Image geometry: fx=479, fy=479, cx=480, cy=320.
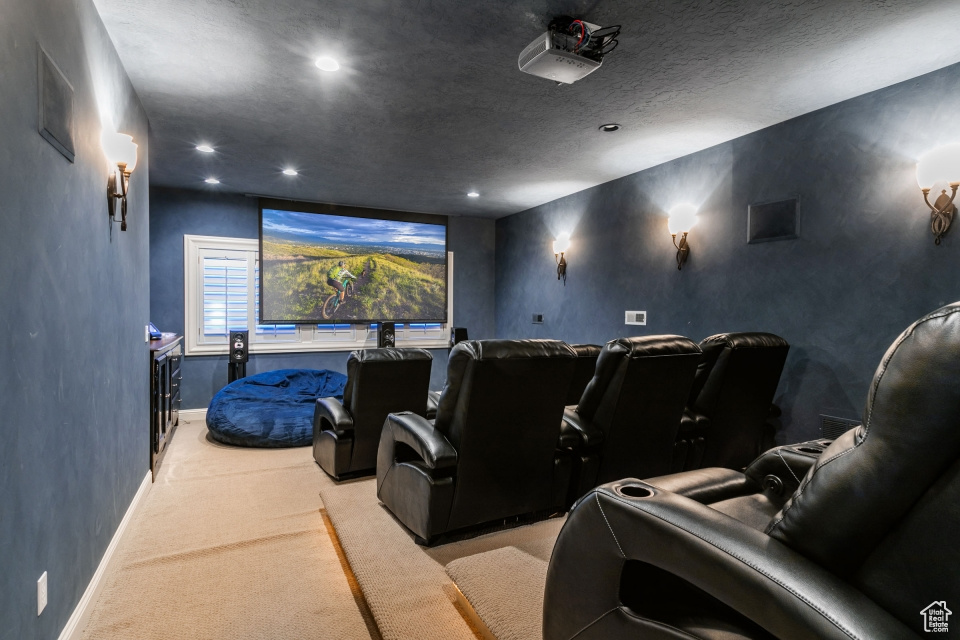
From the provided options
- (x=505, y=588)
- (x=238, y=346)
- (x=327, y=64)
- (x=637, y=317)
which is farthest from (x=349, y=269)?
(x=505, y=588)

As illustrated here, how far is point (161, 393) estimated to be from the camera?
391 cm

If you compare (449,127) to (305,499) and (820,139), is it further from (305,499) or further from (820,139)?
(305,499)

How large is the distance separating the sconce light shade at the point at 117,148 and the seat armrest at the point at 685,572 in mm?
2762

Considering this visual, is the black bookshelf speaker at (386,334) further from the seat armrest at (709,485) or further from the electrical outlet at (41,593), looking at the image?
the seat armrest at (709,485)

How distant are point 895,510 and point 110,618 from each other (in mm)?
2661

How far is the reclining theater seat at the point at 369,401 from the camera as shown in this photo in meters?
3.32

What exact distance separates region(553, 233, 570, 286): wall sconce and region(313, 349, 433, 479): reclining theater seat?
3.21 m

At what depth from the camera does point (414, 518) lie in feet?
8.00

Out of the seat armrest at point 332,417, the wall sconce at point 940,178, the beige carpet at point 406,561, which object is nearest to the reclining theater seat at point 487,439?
the beige carpet at point 406,561

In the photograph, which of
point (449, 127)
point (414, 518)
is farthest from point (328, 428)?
point (449, 127)

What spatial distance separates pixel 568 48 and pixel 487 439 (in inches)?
79.4

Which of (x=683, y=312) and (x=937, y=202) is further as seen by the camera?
(x=683, y=312)

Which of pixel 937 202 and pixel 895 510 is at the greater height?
pixel 937 202

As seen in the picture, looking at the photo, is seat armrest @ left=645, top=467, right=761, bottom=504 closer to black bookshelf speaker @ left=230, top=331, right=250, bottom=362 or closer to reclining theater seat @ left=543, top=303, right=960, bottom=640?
reclining theater seat @ left=543, top=303, right=960, bottom=640
